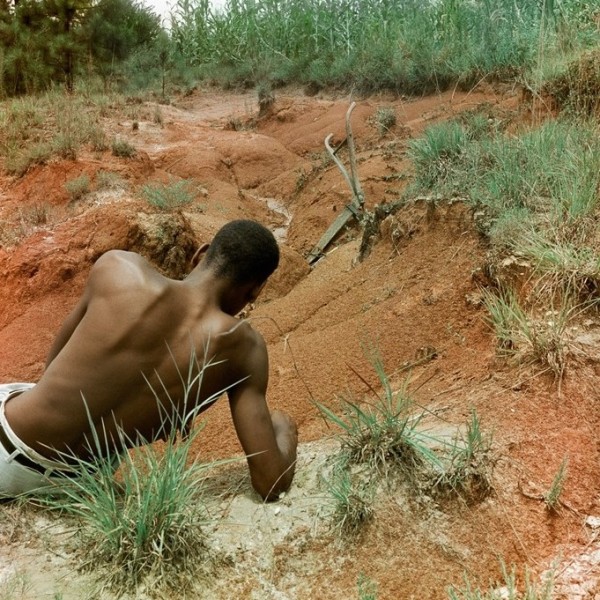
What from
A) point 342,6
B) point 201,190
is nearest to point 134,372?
point 201,190

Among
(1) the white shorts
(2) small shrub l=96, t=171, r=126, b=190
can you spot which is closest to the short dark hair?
(1) the white shorts

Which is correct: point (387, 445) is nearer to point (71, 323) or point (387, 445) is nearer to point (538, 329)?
point (538, 329)

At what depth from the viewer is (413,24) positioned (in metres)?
13.3

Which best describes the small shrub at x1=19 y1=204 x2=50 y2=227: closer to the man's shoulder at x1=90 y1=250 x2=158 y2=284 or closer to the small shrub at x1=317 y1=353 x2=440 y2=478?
the man's shoulder at x1=90 y1=250 x2=158 y2=284

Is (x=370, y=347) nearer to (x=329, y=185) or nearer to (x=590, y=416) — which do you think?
(x=590, y=416)

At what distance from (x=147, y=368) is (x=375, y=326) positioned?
1951 millimetres

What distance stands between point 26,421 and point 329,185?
6.34m

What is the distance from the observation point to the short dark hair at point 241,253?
2492 mm

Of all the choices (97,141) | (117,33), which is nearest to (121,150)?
(97,141)

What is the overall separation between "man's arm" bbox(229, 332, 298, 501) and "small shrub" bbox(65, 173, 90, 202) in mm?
5401

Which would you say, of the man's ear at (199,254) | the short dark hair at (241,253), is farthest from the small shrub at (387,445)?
the man's ear at (199,254)

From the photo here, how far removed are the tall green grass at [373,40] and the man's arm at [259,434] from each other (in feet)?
14.6

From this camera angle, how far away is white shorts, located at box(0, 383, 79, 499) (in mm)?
2422

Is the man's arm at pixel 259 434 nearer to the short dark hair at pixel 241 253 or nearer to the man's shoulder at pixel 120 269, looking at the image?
the short dark hair at pixel 241 253
